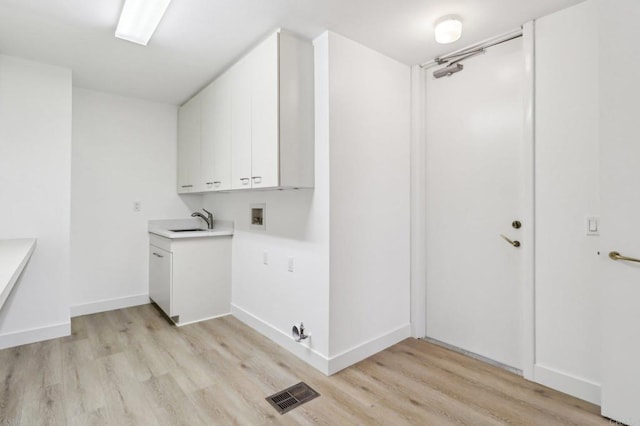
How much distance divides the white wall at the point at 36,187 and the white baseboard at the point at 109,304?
0.57 meters

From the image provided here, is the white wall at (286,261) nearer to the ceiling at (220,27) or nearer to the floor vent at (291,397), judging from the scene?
the floor vent at (291,397)

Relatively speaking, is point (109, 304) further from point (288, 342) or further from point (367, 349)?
point (367, 349)

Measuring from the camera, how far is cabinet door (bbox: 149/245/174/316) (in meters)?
3.08

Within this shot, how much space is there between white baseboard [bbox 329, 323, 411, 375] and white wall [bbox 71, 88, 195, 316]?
263 centimetres

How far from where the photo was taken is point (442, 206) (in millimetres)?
2705

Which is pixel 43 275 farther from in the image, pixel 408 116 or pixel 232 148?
pixel 408 116

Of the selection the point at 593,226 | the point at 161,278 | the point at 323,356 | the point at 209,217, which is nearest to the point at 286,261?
the point at 323,356

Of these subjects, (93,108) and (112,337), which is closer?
(112,337)

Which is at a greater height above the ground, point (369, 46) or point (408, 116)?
point (369, 46)

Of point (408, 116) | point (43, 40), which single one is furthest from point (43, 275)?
point (408, 116)

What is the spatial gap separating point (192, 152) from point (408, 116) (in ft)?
7.66

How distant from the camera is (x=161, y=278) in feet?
10.8

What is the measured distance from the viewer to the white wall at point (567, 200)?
190 centimetres

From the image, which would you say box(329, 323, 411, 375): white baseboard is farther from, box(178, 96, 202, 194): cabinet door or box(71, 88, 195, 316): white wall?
box(71, 88, 195, 316): white wall
